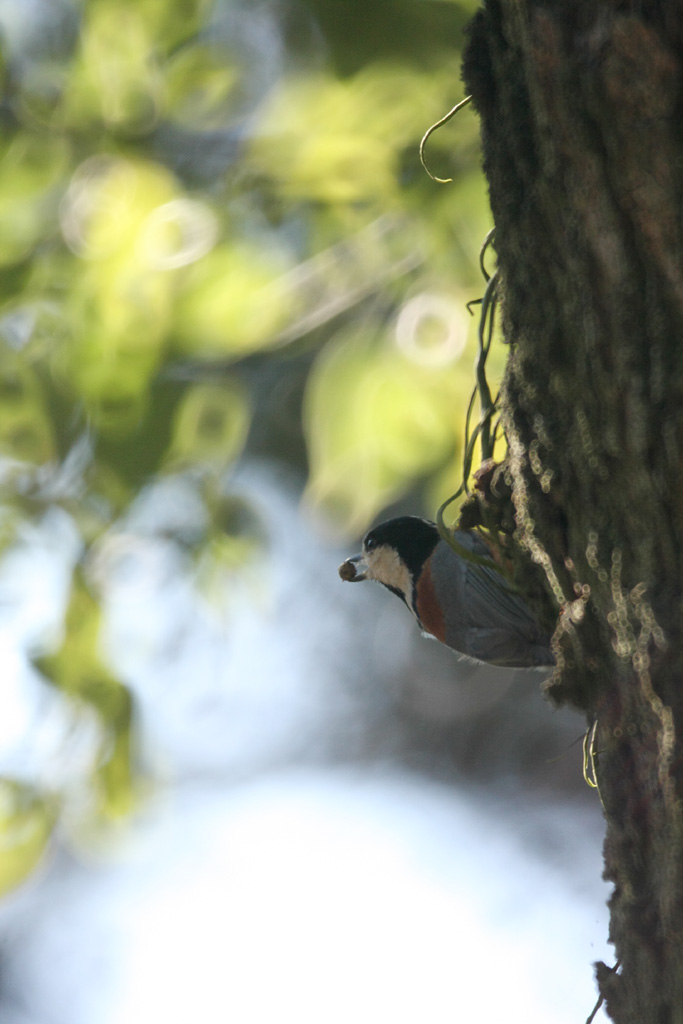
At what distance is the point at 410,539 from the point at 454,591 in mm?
209

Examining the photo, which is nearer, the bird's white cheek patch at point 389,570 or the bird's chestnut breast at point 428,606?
the bird's chestnut breast at point 428,606

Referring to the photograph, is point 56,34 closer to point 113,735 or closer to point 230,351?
point 230,351

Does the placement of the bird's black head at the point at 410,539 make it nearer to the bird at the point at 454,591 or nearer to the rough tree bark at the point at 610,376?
the bird at the point at 454,591

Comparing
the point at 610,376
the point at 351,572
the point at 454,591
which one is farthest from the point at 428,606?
the point at 610,376

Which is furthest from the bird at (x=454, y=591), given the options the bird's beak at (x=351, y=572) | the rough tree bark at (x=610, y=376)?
the rough tree bark at (x=610, y=376)

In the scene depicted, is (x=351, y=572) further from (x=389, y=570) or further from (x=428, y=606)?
(x=428, y=606)

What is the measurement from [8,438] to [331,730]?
3180 mm

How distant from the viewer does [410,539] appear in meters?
2.05

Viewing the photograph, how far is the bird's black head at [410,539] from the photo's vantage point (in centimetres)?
204

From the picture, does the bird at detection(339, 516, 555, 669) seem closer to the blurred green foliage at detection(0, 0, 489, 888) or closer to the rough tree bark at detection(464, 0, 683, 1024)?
the blurred green foliage at detection(0, 0, 489, 888)

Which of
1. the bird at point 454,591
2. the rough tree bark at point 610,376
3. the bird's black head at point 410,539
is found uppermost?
the bird's black head at point 410,539

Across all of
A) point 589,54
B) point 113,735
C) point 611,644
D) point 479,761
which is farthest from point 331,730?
point 589,54

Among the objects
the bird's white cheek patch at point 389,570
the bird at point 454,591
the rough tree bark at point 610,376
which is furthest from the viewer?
the bird's white cheek patch at point 389,570

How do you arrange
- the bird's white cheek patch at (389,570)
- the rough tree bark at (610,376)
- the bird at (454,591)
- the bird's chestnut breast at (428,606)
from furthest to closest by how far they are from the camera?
the bird's white cheek patch at (389,570)
the bird's chestnut breast at (428,606)
the bird at (454,591)
the rough tree bark at (610,376)
